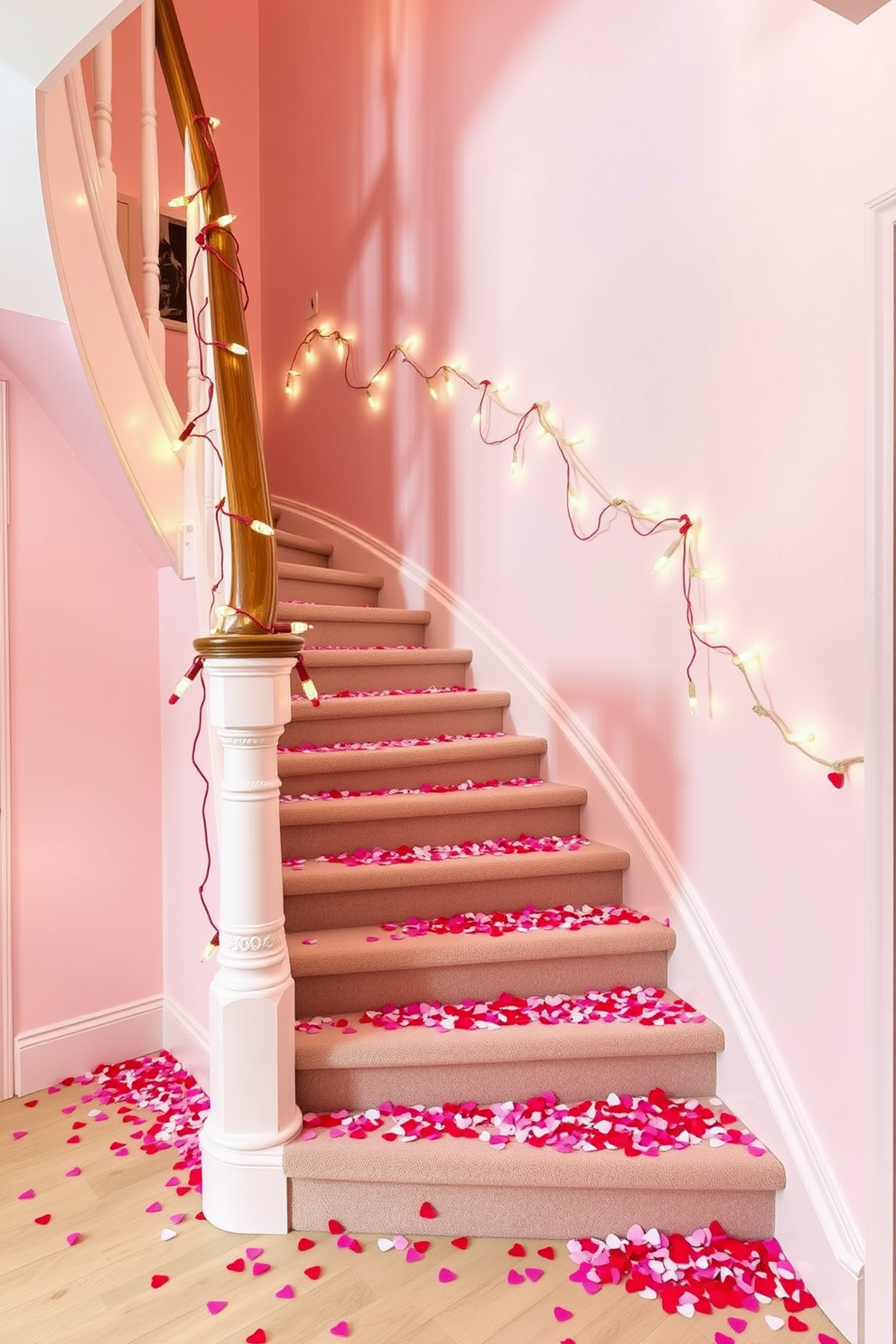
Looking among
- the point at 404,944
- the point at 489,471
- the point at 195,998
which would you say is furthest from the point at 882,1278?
the point at 489,471

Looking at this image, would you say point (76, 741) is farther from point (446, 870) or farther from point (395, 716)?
point (446, 870)

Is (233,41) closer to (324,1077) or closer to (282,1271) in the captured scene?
(324,1077)

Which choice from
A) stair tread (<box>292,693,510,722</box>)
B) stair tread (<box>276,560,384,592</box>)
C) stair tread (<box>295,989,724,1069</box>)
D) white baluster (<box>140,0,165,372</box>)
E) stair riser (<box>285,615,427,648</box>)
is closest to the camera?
stair tread (<box>295,989,724,1069</box>)

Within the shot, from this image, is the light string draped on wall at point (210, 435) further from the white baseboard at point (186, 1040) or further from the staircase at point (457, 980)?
the white baseboard at point (186, 1040)

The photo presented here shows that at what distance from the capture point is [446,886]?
222cm

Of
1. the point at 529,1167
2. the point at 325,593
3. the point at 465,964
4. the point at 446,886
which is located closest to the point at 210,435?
the point at 446,886

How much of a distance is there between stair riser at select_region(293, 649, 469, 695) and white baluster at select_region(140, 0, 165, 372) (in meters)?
1.04

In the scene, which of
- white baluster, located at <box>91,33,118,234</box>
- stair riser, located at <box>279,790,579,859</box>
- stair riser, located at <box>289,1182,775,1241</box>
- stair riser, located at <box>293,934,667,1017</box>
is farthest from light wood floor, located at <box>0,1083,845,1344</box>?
white baluster, located at <box>91,33,118,234</box>

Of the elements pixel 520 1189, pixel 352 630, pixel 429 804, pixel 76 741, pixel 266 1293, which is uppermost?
pixel 352 630

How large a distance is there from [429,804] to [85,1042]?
1238 millimetres

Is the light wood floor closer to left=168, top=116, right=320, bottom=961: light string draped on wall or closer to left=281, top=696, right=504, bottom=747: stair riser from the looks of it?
left=168, top=116, right=320, bottom=961: light string draped on wall

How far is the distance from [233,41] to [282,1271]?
526 centimetres

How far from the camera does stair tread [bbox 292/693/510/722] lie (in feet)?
8.42

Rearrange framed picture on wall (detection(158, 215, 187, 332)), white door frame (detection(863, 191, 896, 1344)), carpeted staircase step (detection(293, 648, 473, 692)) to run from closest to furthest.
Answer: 1. white door frame (detection(863, 191, 896, 1344))
2. carpeted staircase step (detection(293, 648, 473, 692))
3. framed picture on wall (detection(158, 215, 187, 332))
